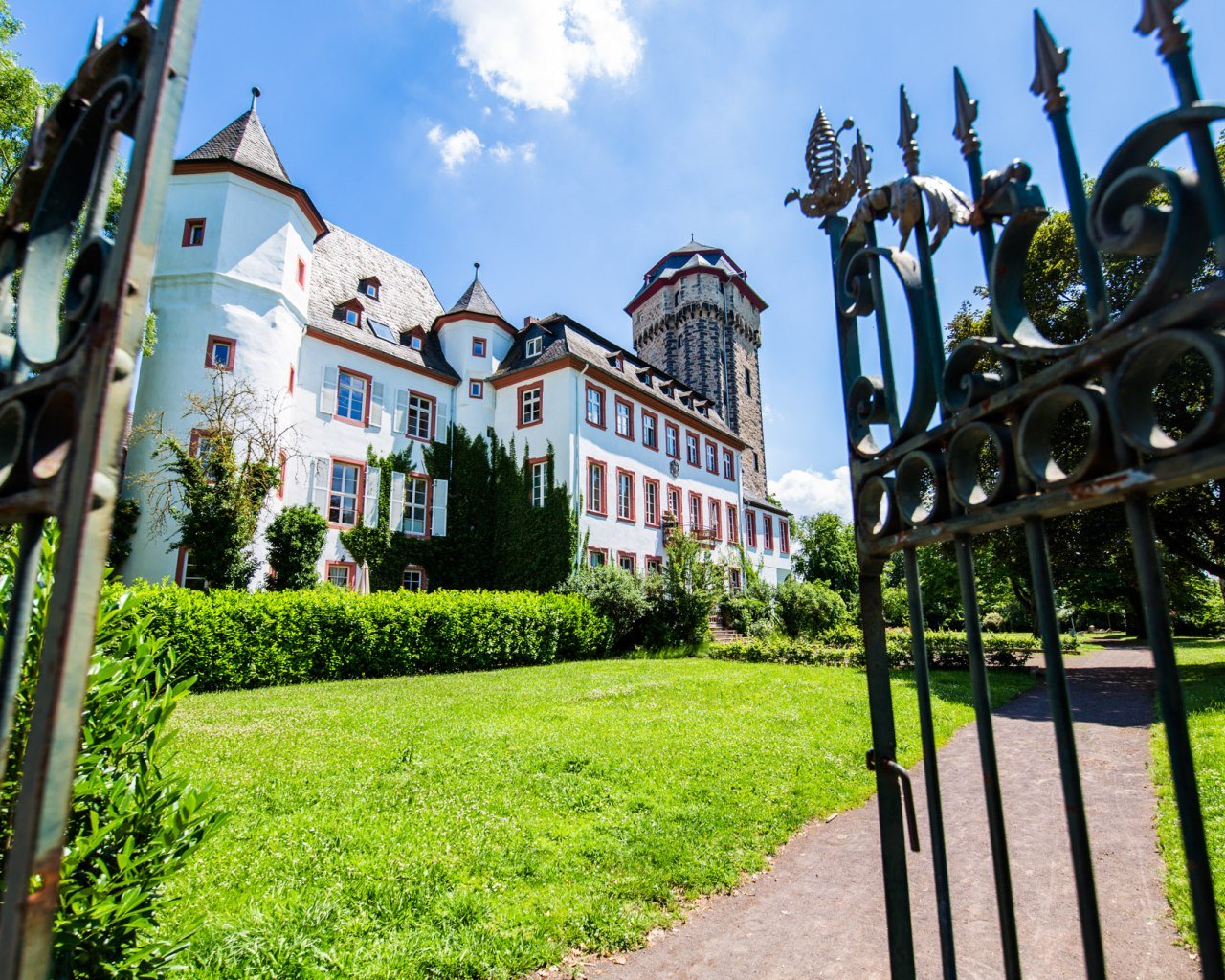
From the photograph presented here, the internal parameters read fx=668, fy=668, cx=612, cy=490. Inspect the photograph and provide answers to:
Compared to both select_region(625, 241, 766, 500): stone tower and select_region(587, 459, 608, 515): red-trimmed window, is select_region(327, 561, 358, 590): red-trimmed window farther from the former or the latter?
select_region(625, 241, 766, 500): stone tower

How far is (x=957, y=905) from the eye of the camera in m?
4.07

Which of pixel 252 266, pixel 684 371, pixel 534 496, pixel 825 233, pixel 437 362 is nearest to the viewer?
pixel 825 233

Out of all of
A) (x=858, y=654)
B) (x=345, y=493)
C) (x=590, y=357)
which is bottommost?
(x=858, y=654)

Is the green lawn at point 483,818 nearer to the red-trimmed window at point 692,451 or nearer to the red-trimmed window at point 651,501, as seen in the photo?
the red-trimmed window at point 651,501

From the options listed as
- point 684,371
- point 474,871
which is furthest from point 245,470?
point 684,371

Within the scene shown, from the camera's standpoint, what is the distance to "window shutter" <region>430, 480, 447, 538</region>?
24.2m

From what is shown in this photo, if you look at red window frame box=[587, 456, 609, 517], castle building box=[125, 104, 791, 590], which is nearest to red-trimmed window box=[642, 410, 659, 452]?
castle building box=[125, 104, 791, 590]

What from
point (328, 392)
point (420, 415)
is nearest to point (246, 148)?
point (328, 392)

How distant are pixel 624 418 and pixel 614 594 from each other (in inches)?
373

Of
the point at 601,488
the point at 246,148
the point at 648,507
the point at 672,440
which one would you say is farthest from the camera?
the point at 672,440

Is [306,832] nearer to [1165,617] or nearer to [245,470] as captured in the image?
[1165,617]

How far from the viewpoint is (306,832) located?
4750mm

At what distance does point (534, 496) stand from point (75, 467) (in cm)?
2444

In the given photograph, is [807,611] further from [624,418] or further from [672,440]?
[624,418]
